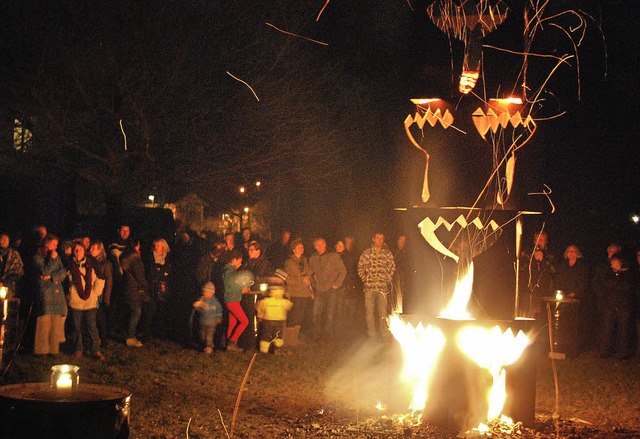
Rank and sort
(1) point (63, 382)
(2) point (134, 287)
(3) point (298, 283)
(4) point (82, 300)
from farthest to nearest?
(3) point (298, 283)
(2) point (134, 287)
(4) point (82, 300)
(1) point (63, 382)

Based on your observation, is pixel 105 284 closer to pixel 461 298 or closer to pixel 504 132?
pixel 461 298

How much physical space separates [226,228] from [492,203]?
123 feet

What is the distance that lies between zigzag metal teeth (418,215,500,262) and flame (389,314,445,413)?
758 mm

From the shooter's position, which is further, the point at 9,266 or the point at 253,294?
the point at 253,294

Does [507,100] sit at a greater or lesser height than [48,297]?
greater

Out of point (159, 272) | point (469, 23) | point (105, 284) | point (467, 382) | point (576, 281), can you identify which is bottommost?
point (467, 382)

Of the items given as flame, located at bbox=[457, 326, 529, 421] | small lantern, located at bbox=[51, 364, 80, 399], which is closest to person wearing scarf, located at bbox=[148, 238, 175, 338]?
flame, located at bbox=[457, 326, 529, 421]

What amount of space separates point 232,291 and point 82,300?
2.27m

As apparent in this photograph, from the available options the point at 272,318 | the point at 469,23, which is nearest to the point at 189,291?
the point at 272,318

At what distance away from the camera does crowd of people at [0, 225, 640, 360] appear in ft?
43.0

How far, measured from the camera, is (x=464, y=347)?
28.9ft

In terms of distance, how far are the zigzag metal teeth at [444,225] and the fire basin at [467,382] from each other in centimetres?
72

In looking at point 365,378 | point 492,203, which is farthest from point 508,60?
point 365,378

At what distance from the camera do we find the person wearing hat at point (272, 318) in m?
14.1
